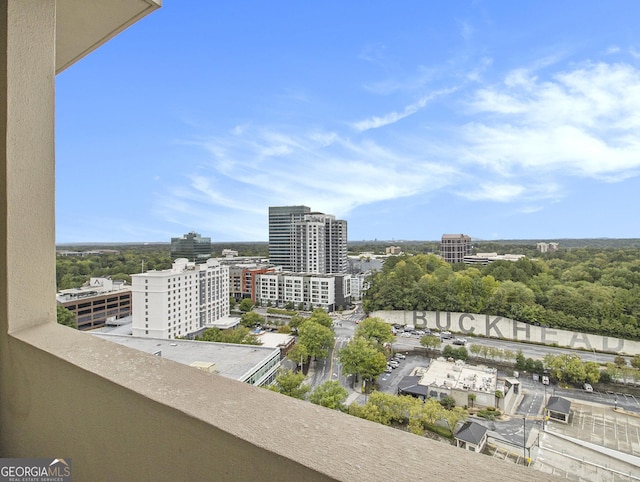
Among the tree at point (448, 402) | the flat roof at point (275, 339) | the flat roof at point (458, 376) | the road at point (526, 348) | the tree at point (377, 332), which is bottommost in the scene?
the road at point (526, 348)

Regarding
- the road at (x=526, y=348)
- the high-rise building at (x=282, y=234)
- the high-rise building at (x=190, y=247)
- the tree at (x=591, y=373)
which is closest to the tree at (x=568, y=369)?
the tree at (x=591, y=373)

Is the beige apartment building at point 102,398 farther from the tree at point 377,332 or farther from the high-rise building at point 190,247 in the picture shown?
the high-rise building at point 190,247

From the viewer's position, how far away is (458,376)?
7.32 metres

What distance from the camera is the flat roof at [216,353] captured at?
499cm

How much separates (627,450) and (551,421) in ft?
3.78

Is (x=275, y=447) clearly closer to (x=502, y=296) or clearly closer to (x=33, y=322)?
(x=33, y=322)

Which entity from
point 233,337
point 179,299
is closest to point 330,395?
point 233,337

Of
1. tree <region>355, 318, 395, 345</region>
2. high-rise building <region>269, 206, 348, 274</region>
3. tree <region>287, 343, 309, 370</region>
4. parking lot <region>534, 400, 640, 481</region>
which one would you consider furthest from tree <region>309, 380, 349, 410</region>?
high-rise building <region>269, 206, 348, 274</region>

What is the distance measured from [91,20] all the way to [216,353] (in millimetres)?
5658

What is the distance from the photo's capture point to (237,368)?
5059 mm

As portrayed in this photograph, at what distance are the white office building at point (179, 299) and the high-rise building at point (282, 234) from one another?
26.1 ft

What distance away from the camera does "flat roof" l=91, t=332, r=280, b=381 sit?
4992mm

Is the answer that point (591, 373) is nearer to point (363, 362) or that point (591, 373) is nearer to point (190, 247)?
point (363, 362)

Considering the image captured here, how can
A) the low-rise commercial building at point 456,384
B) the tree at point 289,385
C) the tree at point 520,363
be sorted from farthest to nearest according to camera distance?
the tree at point 520,363 → the low-rise commercial building at point 456,384 → the tree at point 289,385
